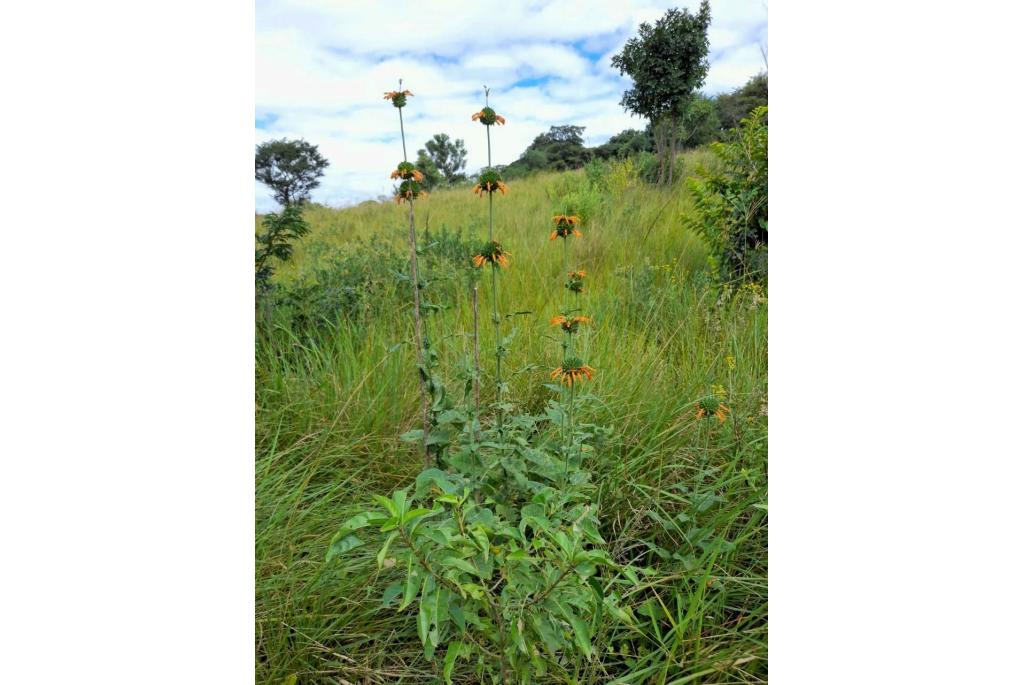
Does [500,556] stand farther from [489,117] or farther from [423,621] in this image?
[489,117]

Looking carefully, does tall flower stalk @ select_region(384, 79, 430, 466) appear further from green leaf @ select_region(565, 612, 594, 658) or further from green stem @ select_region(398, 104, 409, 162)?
green leaf @ select_region(565, 612, 594, 658)

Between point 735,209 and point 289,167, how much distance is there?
1.76 meters

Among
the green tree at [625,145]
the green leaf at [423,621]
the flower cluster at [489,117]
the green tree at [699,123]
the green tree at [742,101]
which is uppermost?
the green tree at [742,101]

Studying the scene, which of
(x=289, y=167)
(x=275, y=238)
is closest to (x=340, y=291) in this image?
(x=275, y=238)

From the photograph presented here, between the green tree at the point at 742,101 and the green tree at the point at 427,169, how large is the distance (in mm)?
1061

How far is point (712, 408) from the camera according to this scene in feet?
5.83

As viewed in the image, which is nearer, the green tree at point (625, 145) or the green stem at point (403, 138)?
the green stem at point (403, 138)

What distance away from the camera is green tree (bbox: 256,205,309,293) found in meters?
1.89

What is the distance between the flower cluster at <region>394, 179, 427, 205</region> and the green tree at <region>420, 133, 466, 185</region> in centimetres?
15

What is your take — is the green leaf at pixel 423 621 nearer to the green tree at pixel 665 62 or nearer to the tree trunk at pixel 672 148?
the green tree at pixel 665 62

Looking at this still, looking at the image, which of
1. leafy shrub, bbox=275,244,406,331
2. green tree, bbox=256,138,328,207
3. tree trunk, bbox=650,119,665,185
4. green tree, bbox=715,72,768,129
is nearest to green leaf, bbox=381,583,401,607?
green tree, bbox=256,138,328,207

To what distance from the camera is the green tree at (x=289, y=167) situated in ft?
5.40

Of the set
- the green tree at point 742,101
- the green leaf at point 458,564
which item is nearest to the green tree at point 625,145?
the green tree at point 742,101

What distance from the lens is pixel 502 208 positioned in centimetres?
201
